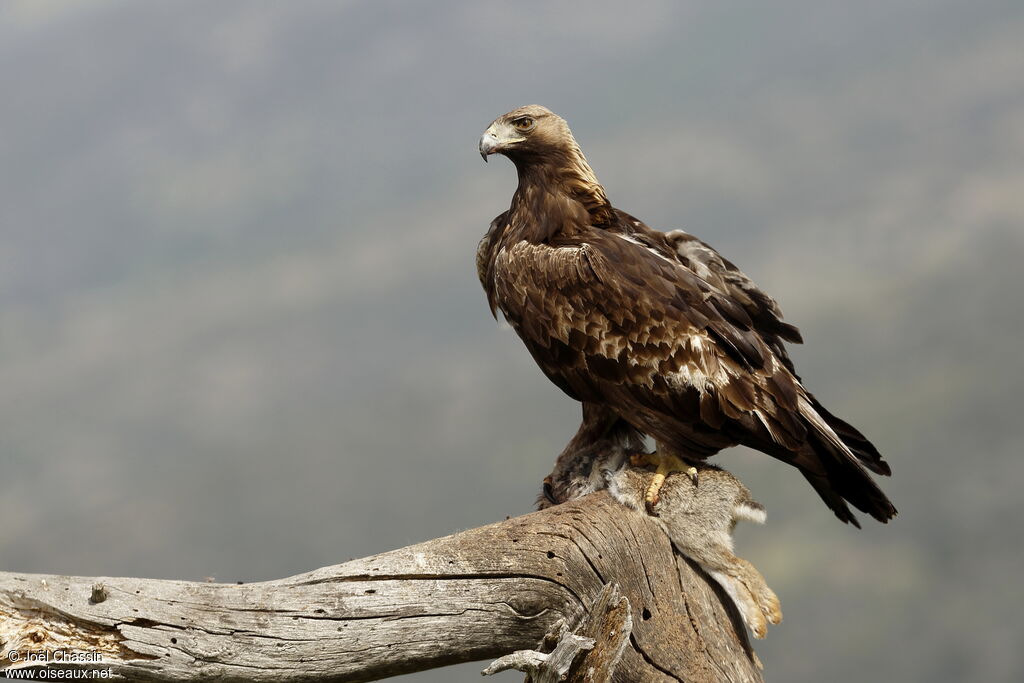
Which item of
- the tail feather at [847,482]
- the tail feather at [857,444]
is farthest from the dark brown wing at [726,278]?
the tail feather at [847,482]

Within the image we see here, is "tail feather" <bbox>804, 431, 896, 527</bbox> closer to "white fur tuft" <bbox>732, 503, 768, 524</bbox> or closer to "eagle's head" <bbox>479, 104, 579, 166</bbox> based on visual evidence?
"white fur tuft" <bbox>732, 503, 768, 524</bbox>

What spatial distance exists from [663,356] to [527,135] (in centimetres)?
151

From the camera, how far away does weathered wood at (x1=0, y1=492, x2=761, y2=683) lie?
13.8ft

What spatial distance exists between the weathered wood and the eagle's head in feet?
6.43

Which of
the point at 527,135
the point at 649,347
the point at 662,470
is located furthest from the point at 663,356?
the point at 527,135

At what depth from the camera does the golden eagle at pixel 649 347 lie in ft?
17.4

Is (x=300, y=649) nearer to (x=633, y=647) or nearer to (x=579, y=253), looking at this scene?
(x=633, y=647)

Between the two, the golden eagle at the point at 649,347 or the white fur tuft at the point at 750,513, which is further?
the white fur tuft at the point at 750,513

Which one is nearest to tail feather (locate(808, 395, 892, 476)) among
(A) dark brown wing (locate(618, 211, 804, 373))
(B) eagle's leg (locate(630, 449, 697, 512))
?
(A) dark brown wing (locate(618, 211, 804, 373))

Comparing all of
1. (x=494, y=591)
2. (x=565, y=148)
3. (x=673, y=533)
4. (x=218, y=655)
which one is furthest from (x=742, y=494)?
(x=218, y=655)

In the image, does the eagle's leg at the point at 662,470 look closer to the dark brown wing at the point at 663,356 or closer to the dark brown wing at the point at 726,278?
the dark brown wing at the point at 663,356

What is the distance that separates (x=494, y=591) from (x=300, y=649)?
3.09ft

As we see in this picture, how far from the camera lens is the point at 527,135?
5.87 meters

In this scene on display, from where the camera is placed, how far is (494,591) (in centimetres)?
498
